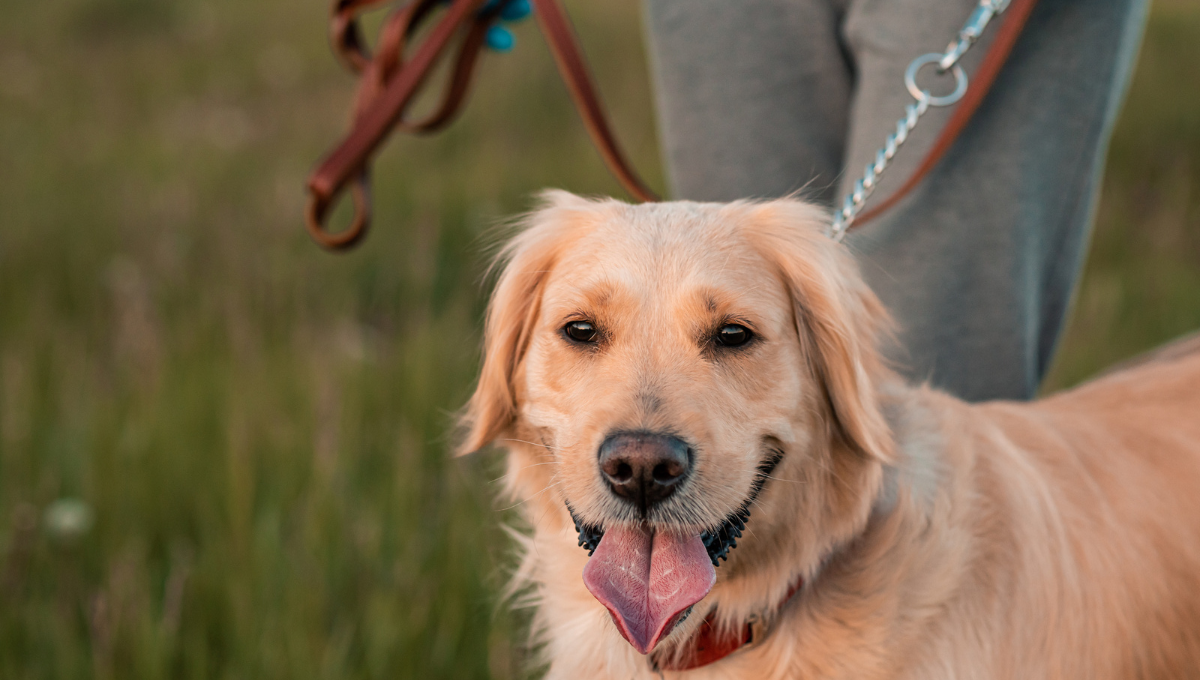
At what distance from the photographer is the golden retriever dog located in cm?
148

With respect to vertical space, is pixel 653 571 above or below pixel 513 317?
below

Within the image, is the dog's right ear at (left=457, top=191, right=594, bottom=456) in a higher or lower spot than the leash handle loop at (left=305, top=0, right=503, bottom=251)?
lower

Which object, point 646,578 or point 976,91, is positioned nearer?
point 646,578

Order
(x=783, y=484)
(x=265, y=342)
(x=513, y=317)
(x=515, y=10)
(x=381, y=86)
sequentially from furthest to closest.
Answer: (x=265, y=342), (x=515, y=10), (x=381, y=86), (x=513, y=317), (x=783, y=484)

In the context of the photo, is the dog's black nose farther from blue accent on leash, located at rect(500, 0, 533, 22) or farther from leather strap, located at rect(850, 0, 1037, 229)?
blue accent on leash, located at rect(500, 0, 533, 22)

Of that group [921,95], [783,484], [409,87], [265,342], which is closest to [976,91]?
[921,95]

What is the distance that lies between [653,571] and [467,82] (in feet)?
5.10

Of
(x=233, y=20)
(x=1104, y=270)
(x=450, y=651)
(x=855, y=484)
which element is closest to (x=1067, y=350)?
(x=1104, y=270)

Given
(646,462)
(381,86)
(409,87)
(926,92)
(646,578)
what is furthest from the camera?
(381,86)

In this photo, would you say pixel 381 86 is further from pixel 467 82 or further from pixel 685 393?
pixel 685 393

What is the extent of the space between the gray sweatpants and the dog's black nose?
83cm

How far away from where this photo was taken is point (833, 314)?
1649mm

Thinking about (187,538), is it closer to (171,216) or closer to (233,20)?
(171,216)

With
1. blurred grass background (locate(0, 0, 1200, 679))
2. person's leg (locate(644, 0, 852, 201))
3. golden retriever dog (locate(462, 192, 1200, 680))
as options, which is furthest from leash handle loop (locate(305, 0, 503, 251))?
blurred grass background (locate(0, 0, 1200, 679))
